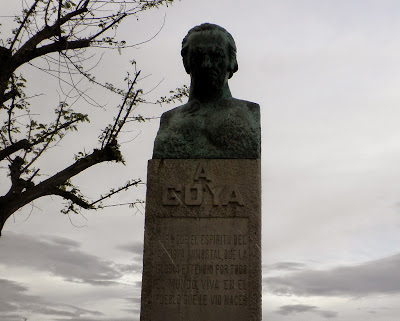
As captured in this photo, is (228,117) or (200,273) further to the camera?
(228,117)

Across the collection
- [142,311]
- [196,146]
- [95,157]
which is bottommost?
[142,311]

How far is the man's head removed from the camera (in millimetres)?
6211

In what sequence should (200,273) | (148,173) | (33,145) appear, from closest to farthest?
(200,273), (148,173), (33,145)

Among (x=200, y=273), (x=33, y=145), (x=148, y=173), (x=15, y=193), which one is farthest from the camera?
(x=33, y=145)

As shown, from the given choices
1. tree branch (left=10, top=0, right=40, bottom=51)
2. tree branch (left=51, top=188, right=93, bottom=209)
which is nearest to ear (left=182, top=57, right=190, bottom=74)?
tree branch (left=10, top=0, right=40, bottom=51)

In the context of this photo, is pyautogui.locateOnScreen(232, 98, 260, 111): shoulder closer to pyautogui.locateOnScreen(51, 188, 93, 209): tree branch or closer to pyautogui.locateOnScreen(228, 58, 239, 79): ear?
pyautogui.locateOnScreen(228, 58, 239, 79): ear

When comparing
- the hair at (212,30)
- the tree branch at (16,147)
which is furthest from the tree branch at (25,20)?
the hair at (212,30)

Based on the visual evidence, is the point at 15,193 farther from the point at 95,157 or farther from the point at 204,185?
the point at 204,185

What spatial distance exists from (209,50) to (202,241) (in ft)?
6.32

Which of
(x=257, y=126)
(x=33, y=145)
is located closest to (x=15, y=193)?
(x=33, y=145)

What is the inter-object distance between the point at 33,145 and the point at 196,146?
16.9 ft

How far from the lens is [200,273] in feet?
18.8

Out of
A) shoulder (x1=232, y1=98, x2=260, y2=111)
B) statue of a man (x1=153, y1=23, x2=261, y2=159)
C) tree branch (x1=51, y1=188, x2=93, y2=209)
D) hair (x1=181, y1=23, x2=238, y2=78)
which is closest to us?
statue of a man (x1=153, y1=23, x2=261, y2=159)

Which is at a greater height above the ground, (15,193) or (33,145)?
(33,145)
